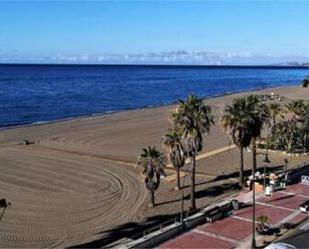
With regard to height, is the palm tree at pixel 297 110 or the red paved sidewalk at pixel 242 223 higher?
the palm tree at pixel 297 110

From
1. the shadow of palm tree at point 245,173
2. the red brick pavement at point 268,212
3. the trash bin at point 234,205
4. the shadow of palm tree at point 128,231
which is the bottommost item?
the shadow of palm tree at point 128,231

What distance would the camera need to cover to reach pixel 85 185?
48.7 meters

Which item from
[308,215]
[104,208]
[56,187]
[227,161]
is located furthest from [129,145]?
[308,215]

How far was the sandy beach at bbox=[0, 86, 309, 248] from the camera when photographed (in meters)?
37.3

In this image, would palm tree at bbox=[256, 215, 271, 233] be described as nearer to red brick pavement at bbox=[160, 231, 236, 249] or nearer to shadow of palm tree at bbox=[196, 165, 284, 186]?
red brick pavement at bbox=[160, 231, 236, 249]

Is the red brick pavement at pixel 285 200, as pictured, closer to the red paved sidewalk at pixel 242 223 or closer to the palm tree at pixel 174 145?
the red paved sidewalk at pixel 242 223

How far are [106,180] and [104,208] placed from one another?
28.1 ft

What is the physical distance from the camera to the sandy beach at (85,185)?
122 ft

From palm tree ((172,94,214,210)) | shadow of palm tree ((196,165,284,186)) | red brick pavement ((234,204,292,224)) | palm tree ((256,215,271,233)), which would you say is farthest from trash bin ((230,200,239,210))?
shadow of palm tree ((196,165,284,186))

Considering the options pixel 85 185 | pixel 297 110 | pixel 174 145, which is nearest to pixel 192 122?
pixel 174 145

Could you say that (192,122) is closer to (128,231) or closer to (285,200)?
(128,231)

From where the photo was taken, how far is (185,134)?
40.5 meters

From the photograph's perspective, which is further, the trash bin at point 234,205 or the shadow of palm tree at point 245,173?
the shadow of palm tree at point 245,173

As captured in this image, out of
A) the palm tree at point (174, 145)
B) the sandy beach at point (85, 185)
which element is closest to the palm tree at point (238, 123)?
the sandy beach at point (85, 185)
